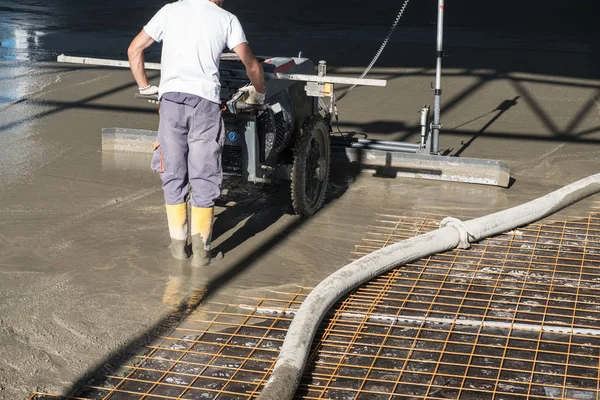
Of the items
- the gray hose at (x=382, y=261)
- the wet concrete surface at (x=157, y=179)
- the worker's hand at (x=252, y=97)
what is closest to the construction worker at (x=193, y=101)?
the worker's hand at (x=252, y=97)

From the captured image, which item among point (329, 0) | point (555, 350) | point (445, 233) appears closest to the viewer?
point (555, 350)

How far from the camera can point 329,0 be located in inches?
736

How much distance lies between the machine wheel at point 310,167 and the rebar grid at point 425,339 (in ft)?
2.33

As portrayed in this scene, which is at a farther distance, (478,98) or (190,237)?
(478,98)

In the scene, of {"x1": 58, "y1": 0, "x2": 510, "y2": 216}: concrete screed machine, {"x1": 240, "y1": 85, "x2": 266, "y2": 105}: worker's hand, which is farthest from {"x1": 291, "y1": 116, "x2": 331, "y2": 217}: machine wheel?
{"x1": 240, "y1": 85, "x2": 266, "y2": 105}: worker's hand

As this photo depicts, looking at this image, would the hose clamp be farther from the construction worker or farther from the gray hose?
the construction worker

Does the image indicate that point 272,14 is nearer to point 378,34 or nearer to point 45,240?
point 378,34

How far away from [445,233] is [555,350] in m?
1.39

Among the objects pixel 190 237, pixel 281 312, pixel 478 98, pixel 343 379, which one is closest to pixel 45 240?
pixel 190 237

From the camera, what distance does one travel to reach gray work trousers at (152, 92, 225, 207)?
5402mm

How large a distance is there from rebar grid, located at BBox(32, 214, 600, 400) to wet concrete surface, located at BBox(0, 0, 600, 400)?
0.30m

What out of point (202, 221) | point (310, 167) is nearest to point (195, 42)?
point (202, 221)

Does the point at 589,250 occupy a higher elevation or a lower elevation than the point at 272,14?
lower

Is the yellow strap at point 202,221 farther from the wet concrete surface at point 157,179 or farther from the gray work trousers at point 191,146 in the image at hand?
the wet concrete surface at point 157,179
